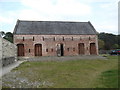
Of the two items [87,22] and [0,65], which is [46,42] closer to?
[87,22]

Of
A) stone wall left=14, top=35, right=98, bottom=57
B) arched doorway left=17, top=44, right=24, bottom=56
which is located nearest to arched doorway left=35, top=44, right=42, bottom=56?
stone wall left=14, top=35, right=98, bottom=57

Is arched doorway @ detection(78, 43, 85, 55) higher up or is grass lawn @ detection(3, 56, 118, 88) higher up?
arched doorway @ detection(78, 43, 85, 55)

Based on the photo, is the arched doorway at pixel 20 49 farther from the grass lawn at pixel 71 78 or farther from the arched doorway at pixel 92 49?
the grass lawn at pixel 71 78

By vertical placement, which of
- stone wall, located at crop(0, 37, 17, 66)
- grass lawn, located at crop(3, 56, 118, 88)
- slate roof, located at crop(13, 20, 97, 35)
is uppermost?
slate roof, located at crop(13, 20, 97, 35)

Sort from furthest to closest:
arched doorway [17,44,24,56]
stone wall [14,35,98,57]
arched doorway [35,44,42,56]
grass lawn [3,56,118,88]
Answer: arched doorway [35,44,42,56] → stone wall [14,35,98,57] → arched doorway [17,44,24,56] → grass lawn [3,56,118,88]

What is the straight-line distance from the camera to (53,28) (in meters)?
34.4

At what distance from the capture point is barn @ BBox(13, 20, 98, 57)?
31625 mm

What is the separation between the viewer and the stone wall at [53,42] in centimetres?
3158

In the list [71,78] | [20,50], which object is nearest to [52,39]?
[20,50]

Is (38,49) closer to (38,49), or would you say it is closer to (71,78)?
(38,49)

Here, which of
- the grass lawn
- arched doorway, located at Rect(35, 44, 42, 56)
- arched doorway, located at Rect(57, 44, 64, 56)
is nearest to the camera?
the grass lawn

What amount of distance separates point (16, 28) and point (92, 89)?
2736 centimetres

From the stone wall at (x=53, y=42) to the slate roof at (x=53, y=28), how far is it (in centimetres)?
80

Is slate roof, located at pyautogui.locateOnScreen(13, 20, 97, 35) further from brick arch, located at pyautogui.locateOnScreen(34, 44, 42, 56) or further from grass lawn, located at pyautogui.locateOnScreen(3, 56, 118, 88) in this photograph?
grass lawn, located at pyautogui.locateOnScreen(3, 56, 118, 88)
